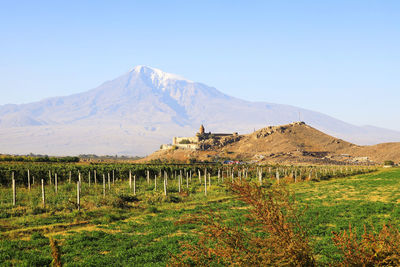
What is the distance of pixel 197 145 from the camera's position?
14062cm

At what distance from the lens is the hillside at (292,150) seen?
118 m

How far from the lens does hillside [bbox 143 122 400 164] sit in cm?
11794

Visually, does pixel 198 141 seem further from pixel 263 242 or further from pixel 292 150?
pixel 263 242

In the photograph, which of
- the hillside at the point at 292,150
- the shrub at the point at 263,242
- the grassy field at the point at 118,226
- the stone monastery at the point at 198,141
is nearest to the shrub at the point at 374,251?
the shrub at the point at 263,242

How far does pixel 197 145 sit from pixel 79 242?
12500 centimetres

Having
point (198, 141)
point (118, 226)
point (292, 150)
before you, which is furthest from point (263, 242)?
point (198, 141)

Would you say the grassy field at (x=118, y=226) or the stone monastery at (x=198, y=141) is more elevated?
the stone monastery at (x=198, y=141)

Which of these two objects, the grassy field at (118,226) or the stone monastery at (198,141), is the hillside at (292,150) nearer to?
the stone monastery at (198,141)

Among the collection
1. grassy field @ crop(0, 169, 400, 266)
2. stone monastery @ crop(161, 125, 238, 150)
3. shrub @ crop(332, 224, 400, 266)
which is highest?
stone monastery @ crop(161, 125, 238, 150)

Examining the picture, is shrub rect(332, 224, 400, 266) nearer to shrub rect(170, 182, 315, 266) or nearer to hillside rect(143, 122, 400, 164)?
shrub rect(170, 182, 315, 266)

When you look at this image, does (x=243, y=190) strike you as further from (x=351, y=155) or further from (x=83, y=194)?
(x=351, y=155)

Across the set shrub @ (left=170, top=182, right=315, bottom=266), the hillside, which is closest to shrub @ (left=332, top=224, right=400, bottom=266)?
shrub @ (left=170, top=182, right=315, bottom=266)

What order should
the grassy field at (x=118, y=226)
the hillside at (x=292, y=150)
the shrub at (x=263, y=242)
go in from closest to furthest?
the shrub at (x=263, y=242) < the grassy field at (x=118, y=226) < the hillside at (x=292, y=150)

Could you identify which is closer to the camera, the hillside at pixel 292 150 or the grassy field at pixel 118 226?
the grassy field at pixel 118 226
